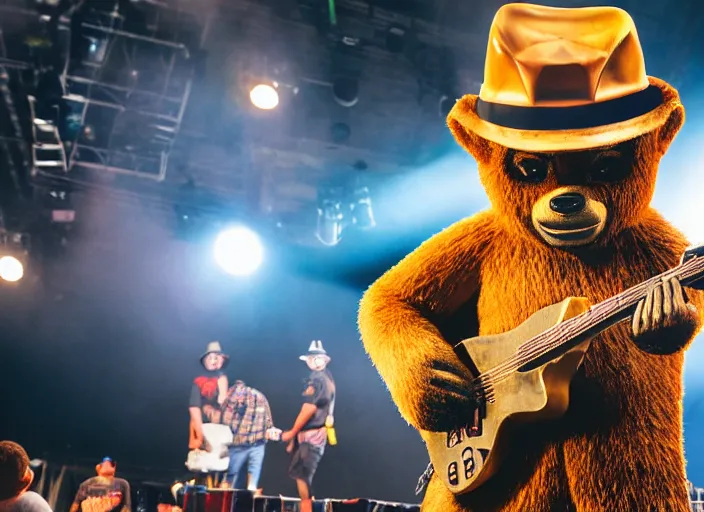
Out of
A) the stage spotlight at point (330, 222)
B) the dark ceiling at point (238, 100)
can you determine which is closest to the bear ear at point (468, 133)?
the dark ceiling at point (238, 100)

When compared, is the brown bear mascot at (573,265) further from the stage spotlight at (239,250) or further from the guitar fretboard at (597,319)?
the stage spotlight at (239,250)

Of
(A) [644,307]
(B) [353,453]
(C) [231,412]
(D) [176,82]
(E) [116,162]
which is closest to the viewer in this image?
(A) [644,307]

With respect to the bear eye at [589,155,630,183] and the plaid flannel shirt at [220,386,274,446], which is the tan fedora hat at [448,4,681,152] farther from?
the plaid flannel shirt at [220,386,274,446]

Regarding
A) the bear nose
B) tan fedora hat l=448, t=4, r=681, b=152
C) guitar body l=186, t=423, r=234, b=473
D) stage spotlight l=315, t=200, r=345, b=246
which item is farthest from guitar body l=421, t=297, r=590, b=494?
stage spotlight l=315, t=200, r=345, b=246

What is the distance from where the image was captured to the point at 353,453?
592 cm

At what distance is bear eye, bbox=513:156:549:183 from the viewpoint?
104cm

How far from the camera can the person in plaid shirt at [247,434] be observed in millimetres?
4355

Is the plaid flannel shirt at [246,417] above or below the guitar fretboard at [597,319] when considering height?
above

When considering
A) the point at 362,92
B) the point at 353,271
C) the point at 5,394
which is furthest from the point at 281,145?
the point at 5,394

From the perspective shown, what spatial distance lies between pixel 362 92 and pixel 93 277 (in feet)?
10.2

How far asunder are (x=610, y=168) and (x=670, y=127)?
0.12 meters

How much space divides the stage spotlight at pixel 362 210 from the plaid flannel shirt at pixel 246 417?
174 centimetres

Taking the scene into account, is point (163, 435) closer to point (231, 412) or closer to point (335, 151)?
point (231, 412)

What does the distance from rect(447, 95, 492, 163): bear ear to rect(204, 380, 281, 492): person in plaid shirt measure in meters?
3.56
